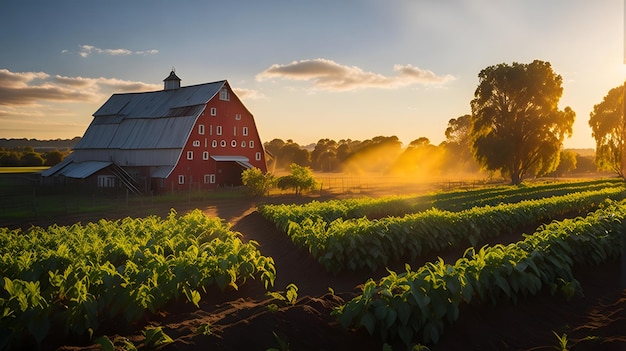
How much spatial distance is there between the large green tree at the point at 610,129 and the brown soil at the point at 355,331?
52555mm

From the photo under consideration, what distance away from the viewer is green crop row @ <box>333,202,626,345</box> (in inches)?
231

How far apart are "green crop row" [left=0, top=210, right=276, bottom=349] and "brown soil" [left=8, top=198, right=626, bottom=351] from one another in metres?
0.35

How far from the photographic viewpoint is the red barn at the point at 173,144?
41.0 meters

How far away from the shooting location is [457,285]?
6.30m

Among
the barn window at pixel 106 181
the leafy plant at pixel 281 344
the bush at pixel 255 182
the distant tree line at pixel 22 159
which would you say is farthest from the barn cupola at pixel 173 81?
the leafy plant at pixel 281 344

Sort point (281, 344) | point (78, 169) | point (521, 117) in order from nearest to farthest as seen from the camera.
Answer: point (281, 344) < point (78, 169) < point (521, 117)

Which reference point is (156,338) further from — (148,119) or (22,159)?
(22,159)

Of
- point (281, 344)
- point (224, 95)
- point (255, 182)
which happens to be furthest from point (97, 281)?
point (224, 95)

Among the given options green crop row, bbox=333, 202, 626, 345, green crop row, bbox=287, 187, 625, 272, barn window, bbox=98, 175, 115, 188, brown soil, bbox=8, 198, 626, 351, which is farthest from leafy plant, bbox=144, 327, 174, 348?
barn window, bbox=98, 175, 115, 188

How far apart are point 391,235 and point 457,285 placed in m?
5.45

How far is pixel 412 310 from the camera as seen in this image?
19.7 feet

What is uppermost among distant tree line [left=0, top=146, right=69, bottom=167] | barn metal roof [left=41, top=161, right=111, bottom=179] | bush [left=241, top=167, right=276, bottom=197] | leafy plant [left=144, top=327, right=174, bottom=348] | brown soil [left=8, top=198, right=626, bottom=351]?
distant tree line [left=0, top=146, right=69, bottom=167]

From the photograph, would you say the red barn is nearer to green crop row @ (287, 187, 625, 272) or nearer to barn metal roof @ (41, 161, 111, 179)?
barn metal roof @ (41, 161, 111, 179)

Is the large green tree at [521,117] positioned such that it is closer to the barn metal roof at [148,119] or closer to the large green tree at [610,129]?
the large green tree at [610,129]
